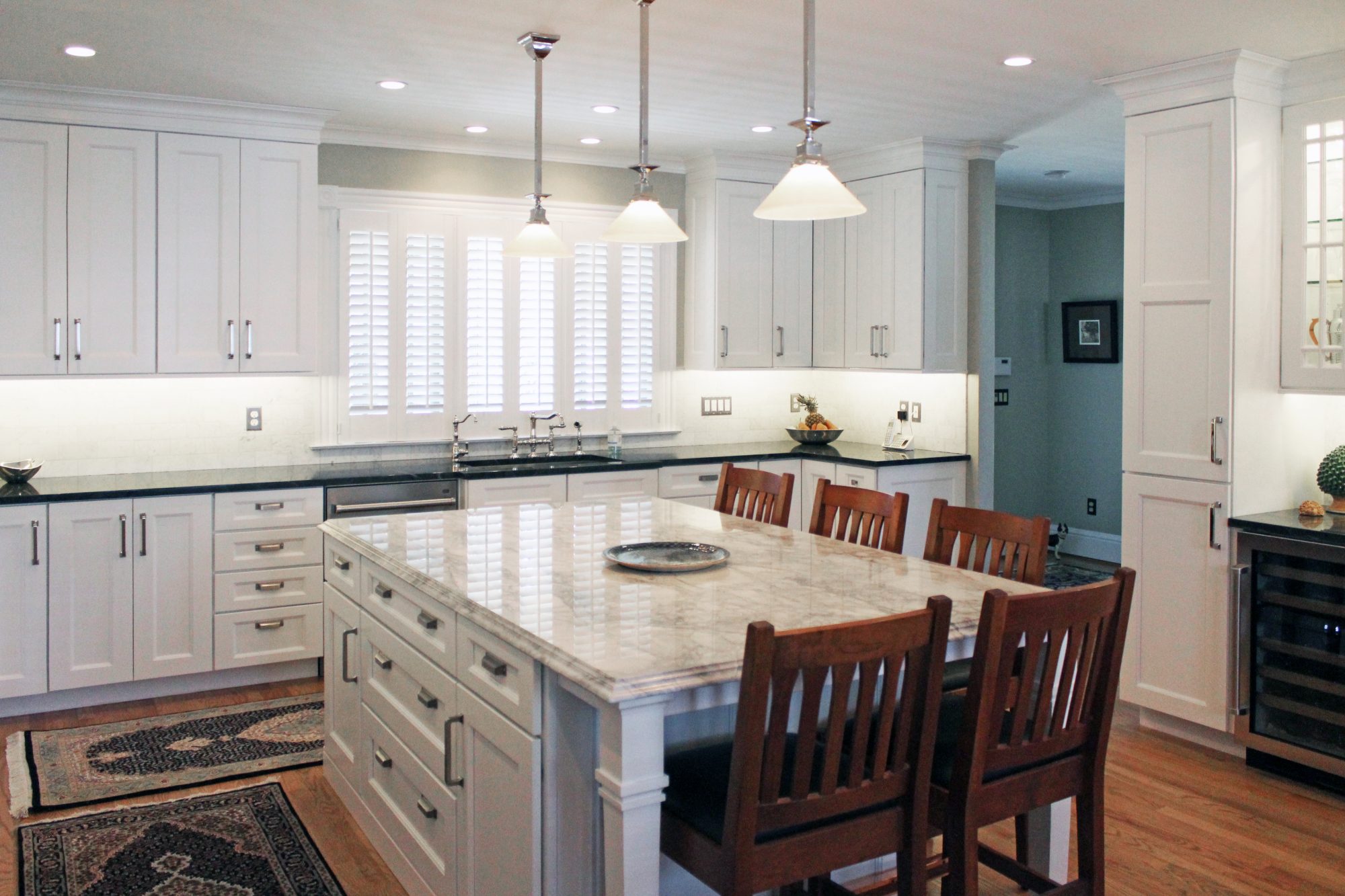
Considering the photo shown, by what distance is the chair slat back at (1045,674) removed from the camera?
2068 mm

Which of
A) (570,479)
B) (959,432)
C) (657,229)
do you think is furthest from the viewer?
(959,432)

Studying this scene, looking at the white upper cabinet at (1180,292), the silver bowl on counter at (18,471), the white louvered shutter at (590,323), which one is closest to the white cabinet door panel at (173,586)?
the silver bowl on counter at (18,471)

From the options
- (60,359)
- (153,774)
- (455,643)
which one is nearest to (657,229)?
(455,643)

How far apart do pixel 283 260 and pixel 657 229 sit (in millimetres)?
2512

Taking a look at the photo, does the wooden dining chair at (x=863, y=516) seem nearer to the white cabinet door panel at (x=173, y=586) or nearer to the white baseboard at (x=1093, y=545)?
the white cabinet door panel at (x=173, y=586)

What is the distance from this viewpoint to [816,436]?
6.29 metres

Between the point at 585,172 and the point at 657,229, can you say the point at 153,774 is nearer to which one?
the point at 657,229

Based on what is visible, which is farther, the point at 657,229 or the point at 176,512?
the point at 176,512

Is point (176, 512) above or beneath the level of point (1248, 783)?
above

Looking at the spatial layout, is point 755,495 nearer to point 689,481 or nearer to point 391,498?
point 689,481

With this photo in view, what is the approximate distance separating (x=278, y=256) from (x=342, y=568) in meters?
2.08

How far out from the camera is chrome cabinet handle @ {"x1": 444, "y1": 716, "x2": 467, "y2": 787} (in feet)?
8.46

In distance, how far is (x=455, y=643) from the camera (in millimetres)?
2578

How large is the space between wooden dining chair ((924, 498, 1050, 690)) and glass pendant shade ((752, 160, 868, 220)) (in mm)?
932
